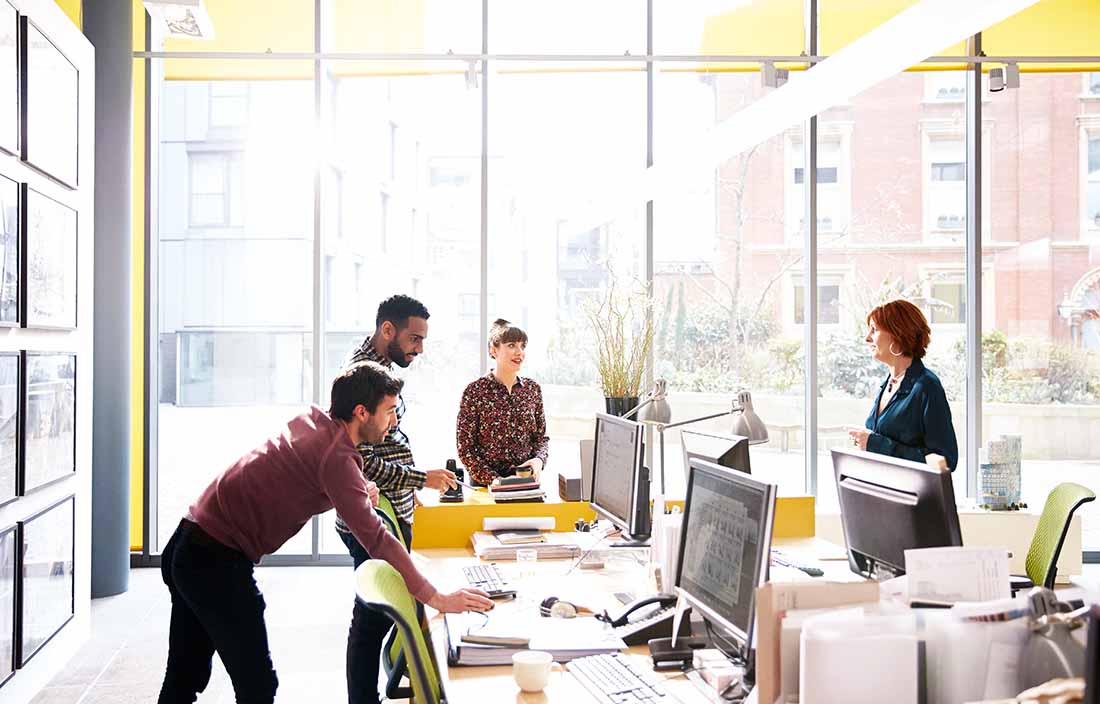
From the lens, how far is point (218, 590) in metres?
2.98

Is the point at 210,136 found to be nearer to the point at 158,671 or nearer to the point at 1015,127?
the point at 158,671

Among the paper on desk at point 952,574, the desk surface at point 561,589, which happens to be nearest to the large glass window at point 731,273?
the desk surface at point 561,589

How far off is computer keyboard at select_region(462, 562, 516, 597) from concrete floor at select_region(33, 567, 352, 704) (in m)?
1.21

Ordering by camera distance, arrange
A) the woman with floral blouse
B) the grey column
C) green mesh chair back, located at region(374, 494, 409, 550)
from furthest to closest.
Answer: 1. the grey column
2. the woman with floral blouse
3. green mesh chair back, located at region(374, 494, 409, 550)

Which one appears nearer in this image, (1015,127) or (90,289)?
(90,289)

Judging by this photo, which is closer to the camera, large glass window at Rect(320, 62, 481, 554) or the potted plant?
Result: the potted plant

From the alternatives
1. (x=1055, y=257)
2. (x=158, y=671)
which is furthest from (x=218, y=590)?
(x=1055, y=257)

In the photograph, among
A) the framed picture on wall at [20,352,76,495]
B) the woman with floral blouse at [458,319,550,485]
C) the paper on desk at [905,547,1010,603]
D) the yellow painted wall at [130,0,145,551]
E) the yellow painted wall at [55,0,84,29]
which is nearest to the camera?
the paper on desk at [905,547,1010,603]

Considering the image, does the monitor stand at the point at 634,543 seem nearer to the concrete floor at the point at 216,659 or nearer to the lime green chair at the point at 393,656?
the lime green chair at the point at 393,656

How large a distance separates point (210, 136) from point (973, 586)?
5879 mm

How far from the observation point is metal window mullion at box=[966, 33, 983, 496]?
6613 millimetres

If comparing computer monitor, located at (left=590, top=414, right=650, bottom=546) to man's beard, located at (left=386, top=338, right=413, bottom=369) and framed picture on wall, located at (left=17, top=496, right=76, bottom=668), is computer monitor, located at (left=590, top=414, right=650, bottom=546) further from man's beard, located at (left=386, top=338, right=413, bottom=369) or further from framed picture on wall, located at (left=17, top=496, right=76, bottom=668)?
framed picture on wall, located at (left=17, top=496, right=76, bottom=668)

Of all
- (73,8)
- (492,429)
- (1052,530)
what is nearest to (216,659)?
(492,429)

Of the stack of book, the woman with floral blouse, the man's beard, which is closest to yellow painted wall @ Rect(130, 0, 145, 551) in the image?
the woman with floral blouse
